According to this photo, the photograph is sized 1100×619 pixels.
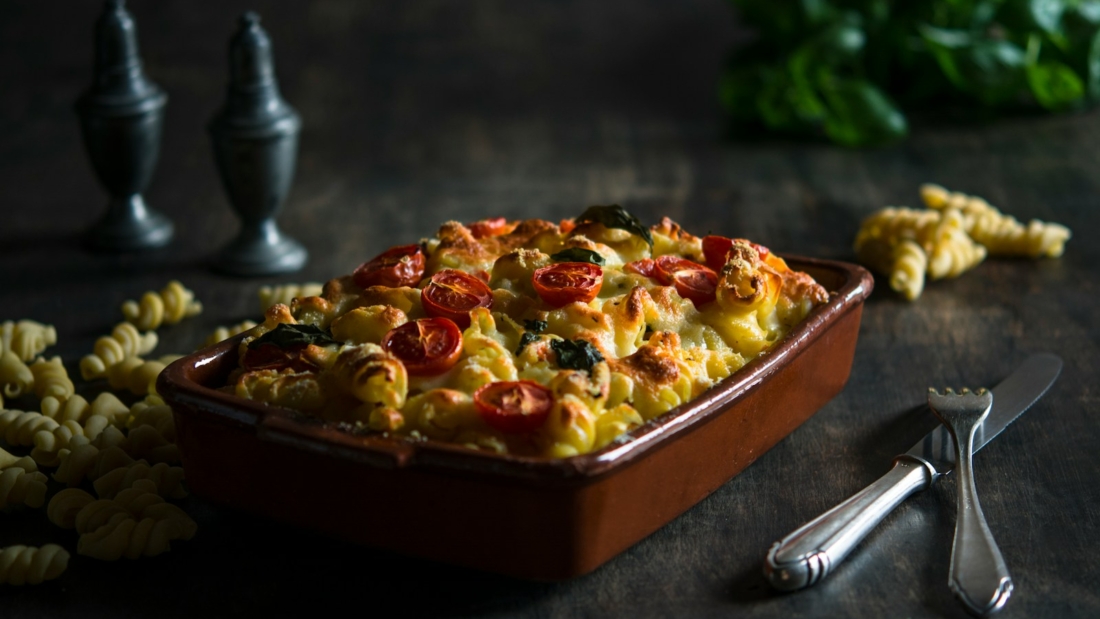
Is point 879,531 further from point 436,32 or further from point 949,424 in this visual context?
point 436,32

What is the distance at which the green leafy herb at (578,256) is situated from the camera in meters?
2.97

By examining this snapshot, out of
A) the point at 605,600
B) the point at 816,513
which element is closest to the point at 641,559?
the point at 605,600

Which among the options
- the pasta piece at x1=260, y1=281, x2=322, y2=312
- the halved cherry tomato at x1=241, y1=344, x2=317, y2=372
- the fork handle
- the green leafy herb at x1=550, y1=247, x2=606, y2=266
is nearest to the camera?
the fork handle

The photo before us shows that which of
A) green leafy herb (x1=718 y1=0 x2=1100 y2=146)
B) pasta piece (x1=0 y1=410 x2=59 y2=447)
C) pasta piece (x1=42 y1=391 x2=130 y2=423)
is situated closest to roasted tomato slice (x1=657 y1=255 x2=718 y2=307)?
pasta piece (x1=42 y1=391 x2=130 y2=423)

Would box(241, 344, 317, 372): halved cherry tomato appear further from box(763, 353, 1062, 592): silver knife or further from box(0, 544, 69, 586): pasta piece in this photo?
box(763, 353, 1062, 592): silver knife

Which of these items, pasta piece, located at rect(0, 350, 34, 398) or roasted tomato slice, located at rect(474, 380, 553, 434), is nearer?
roasted tomato slice, located at rect(474, 380, 553, 434)

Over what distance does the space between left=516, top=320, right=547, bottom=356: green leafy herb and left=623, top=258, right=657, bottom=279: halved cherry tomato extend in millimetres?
376

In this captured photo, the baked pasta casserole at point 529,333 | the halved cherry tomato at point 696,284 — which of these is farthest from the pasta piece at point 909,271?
the halved cherry tomato at point 696,284

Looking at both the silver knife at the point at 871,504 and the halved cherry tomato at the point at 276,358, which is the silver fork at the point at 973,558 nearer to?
the silver knife at the point at 871,504

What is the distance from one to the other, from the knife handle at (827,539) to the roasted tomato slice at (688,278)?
595mm

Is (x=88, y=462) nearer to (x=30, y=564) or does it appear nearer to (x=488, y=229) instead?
(x=30, y=564)

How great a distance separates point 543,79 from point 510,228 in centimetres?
416

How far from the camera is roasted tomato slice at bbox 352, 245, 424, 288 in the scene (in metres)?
2.94

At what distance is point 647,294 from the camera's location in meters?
2.77
